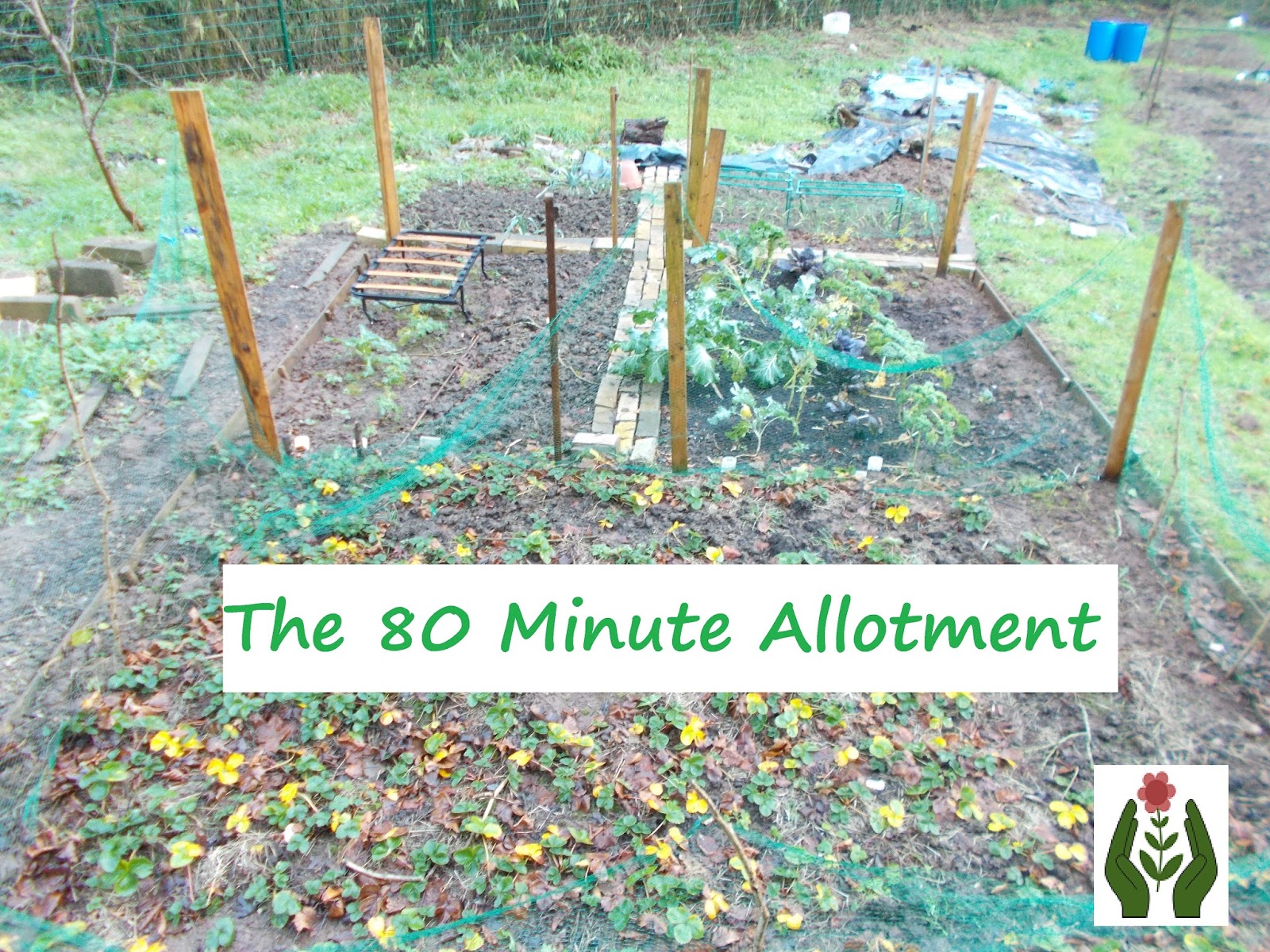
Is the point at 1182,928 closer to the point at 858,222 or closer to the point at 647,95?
the point at 858,222

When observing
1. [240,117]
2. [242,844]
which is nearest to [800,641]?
[242,844]

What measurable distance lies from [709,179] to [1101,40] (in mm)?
11726

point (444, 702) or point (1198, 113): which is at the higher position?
point (1198, 113)

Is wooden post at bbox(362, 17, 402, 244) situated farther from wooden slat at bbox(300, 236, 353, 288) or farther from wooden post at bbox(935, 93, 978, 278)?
wooden post at bbox(935, 93, 978, 278)

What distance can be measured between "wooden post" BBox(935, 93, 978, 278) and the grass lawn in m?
0.41

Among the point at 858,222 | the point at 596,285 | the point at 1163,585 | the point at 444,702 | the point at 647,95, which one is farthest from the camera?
the point at 647,95

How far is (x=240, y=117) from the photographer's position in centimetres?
927

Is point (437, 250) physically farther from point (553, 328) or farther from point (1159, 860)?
point (1159, 860)

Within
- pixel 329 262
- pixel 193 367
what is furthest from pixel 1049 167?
pixel 193 367

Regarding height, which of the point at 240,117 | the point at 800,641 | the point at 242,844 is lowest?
the point at 242,844

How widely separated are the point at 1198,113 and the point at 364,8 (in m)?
10.7

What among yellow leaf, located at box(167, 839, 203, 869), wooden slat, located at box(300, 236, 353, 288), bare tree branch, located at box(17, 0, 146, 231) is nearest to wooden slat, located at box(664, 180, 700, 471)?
yellow leaf, located at box(167, 839, 203, 869)

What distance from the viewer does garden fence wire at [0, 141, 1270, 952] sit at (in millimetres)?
2416

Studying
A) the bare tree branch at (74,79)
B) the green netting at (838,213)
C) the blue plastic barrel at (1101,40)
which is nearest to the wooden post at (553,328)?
the green netting at (838,213)
